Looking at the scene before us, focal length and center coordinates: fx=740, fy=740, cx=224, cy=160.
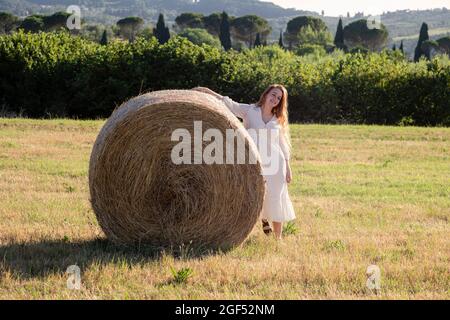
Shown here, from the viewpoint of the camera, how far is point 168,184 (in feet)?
26.0

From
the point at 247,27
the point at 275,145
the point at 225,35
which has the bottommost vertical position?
the point at 275,145

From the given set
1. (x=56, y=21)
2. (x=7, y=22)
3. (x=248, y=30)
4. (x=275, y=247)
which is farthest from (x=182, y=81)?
(x=248, y=30)

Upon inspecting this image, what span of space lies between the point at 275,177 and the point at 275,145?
1.29 ft

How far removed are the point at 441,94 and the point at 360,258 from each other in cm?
2282

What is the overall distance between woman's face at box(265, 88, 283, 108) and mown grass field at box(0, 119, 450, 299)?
156 cm

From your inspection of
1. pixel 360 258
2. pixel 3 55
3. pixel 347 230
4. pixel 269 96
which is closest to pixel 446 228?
pixel 347 230

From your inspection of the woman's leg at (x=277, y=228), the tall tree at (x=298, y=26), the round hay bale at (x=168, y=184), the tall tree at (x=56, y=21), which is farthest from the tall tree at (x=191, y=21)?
the round hay bale at (x=168, y=184)

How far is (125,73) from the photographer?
92.2ft

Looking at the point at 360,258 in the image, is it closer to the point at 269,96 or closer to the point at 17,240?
the point at 269,96

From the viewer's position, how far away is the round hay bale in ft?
25.4

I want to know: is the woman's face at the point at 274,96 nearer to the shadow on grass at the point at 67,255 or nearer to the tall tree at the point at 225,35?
the shadow on grass at the point at 67,255

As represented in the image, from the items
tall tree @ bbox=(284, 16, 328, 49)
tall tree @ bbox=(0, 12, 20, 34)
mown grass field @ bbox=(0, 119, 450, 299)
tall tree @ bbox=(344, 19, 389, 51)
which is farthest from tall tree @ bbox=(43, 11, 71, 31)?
mown grass field @ bbox=(0, 119, 450, 299)

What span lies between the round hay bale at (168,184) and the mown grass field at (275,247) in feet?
0.95

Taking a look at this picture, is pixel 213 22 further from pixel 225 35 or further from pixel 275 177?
pixel 275 177
